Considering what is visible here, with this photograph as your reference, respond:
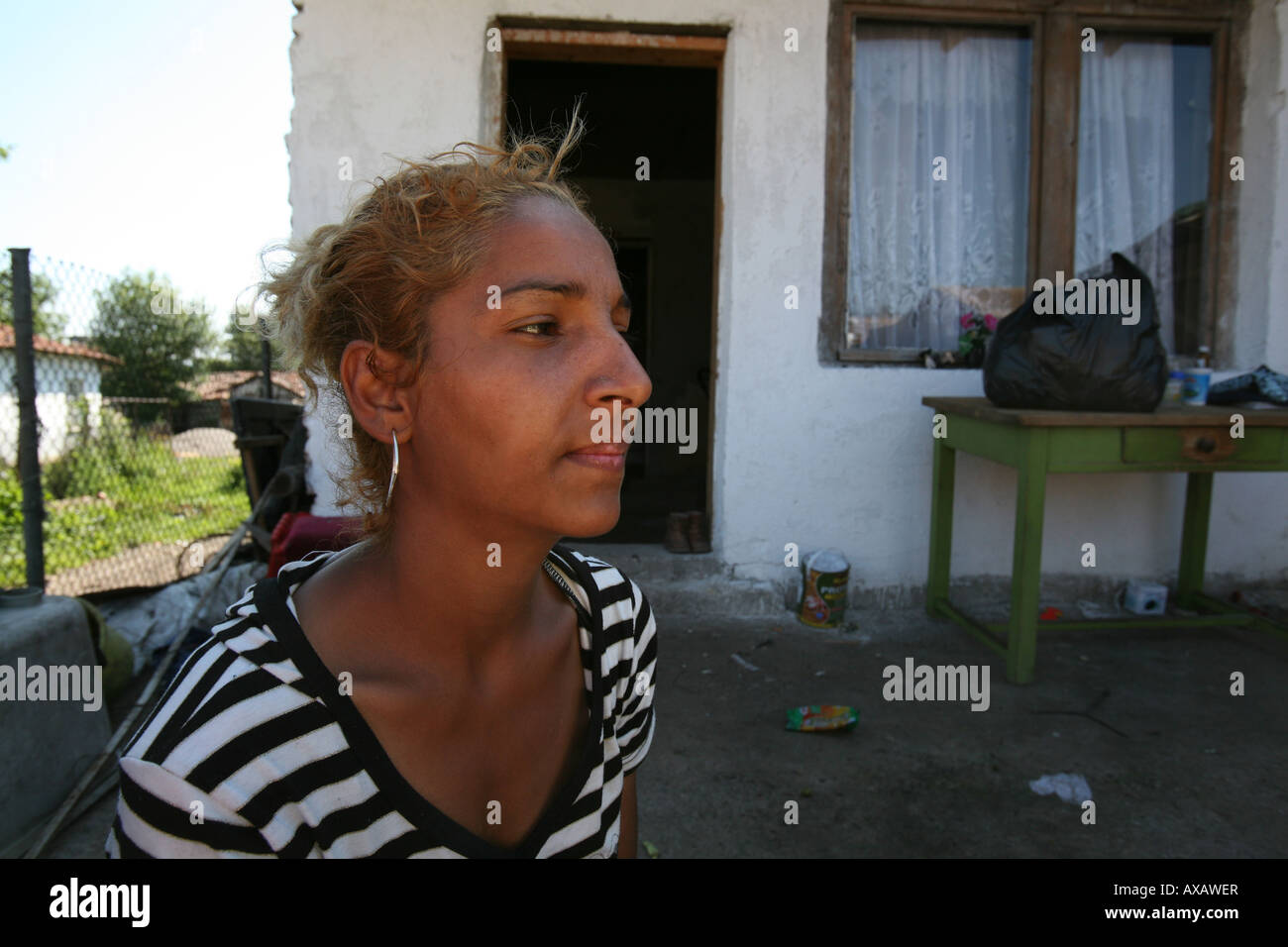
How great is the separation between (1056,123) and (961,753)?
3685 millimetres

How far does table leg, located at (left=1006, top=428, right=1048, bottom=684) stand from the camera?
3.56m

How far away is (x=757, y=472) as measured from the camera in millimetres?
4656

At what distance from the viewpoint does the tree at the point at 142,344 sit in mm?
6020

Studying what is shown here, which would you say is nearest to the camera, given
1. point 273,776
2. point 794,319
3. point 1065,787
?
point 273,776

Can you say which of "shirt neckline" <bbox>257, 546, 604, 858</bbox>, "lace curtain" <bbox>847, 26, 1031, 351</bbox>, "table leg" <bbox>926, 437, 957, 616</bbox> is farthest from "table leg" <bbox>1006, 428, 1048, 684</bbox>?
"shirt neckline" <bbox>257, 546, 604, 858</bbox>

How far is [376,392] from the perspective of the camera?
53.3 inches

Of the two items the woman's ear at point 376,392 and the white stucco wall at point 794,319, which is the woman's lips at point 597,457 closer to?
the woman's ear at point 376,392

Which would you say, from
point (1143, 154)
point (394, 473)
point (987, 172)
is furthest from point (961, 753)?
point (1143, 154)

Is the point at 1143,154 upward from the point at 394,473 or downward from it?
upward

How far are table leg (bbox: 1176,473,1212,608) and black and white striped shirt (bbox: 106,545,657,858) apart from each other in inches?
183

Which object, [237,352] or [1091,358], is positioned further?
[237,352]

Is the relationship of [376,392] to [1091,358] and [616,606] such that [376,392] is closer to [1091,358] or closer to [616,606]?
[616,606]

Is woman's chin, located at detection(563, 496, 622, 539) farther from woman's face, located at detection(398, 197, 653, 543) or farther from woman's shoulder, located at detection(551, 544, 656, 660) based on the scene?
woman's shoulder, located at detection(551, 544, 656, 660)
